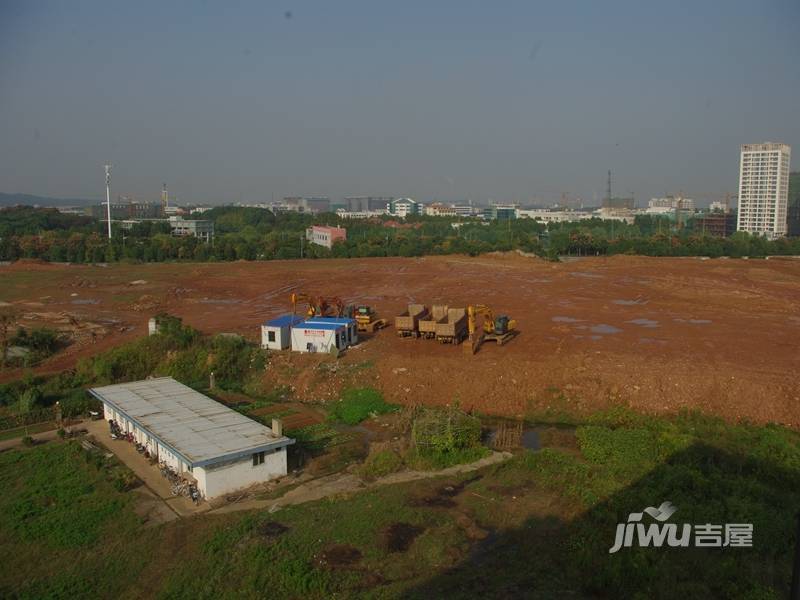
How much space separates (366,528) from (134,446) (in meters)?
6.62

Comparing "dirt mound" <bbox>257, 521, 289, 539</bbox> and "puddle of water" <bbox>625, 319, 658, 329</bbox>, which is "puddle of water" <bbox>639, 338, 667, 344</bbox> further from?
"dirt mound" <bbox>257, 521, 289, 539</bbox>

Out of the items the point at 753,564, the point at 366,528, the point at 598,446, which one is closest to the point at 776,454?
the point at 598,446

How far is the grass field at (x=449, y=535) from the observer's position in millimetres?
8078

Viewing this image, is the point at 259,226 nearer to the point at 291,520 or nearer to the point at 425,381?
the point at 425,381

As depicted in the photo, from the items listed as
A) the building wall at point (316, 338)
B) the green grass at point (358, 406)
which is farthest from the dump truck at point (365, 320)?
the green grass at point (358, 406)

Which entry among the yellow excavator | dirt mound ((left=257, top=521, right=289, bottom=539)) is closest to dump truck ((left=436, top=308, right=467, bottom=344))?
the yellow excavator

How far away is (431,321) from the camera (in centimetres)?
2011

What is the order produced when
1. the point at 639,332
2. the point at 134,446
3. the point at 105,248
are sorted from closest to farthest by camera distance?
the point at 134,446
the point at 639,332
the point at 105,248

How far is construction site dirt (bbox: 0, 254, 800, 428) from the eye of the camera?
16.1m

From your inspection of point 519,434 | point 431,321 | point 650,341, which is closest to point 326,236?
point 431,321

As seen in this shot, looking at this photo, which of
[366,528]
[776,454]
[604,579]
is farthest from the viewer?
[776,454]

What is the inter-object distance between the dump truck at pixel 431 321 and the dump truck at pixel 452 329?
20 centimetres

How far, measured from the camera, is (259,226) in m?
88.2

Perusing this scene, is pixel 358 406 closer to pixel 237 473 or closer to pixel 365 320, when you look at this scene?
pixel 237 473
